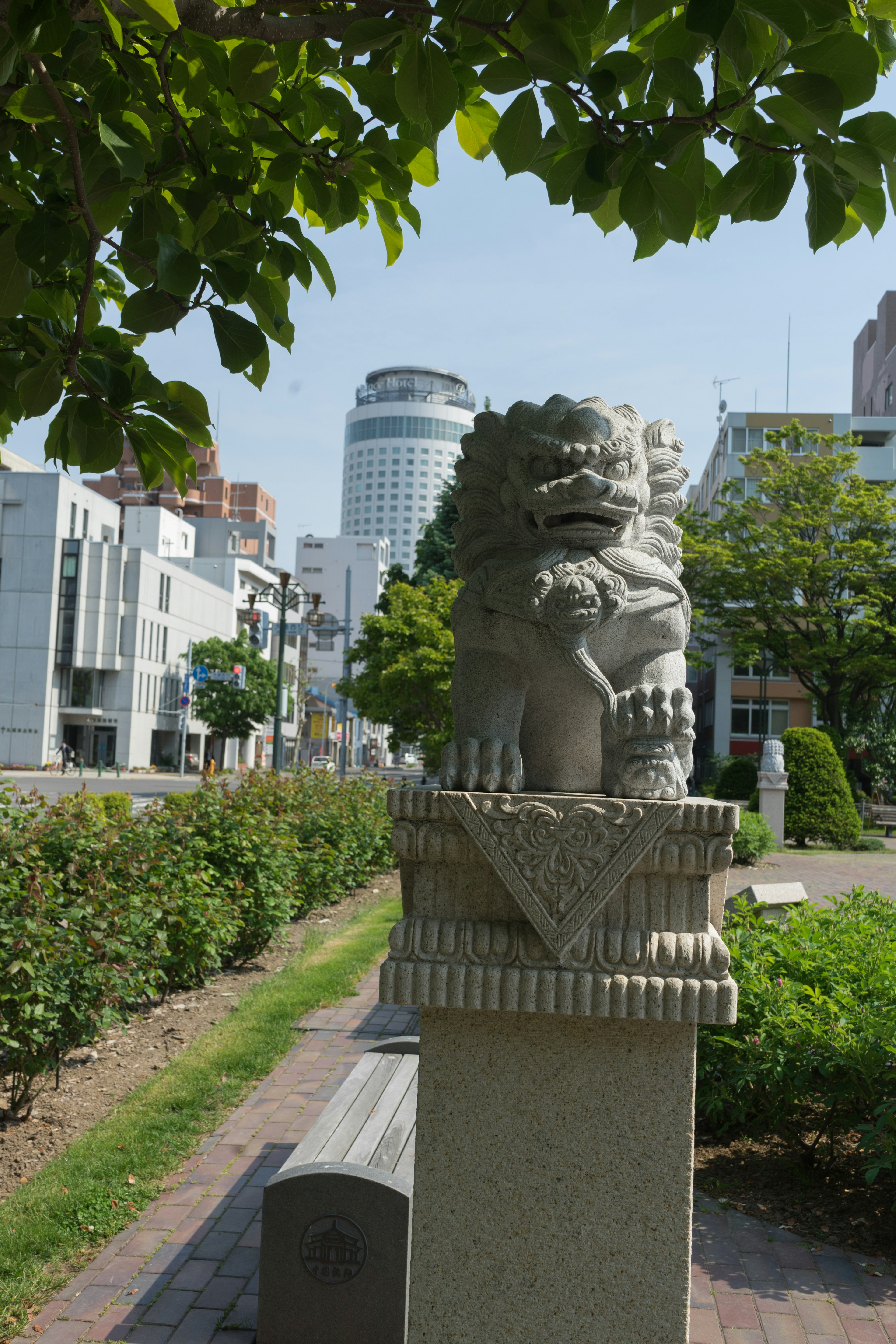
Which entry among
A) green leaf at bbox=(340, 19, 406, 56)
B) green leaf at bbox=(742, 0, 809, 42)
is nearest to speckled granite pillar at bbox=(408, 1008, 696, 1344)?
green leaf at bbox=(742, 0, 809, 42)

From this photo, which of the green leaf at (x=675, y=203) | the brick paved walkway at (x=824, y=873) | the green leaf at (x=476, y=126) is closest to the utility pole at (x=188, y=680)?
the brick paved walkway at (x=824, y=873)

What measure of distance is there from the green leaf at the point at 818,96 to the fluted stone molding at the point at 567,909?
157cm

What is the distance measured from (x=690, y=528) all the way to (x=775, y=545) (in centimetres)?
303


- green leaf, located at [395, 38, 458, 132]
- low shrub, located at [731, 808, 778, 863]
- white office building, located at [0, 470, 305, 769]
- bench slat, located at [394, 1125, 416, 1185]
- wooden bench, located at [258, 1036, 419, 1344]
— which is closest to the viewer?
green leaf, located at [395, 38, 458, 132]

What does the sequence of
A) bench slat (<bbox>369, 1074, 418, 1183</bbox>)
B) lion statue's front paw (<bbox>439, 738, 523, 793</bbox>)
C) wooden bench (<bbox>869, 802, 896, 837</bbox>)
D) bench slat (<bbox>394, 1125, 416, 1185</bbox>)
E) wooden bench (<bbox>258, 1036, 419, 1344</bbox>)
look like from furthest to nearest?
wooden bench (<bbox>869, 802, 896, 837</bbox>)
bench slat (<bbox>369, 1074, 418, 1183</bbox>)
bench slat (<bbox>394, 1125, 416, 1185</bbox>)
wooden bench (<bbox>258, 1036, 419, 1344</bbox>)
lion statue's front paw (<bbox>439, 738, 523, 793</bbox>)

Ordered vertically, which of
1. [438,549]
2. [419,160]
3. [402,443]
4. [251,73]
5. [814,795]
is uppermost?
[402,443]

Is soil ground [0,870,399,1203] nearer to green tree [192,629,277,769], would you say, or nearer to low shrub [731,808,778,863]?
low shrub [731,808,778,863]

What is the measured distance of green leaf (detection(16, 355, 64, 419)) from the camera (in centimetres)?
287

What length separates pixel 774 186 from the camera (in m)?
2.58

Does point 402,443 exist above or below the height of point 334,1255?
above

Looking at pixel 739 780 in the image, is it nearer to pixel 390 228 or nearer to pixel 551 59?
pixel 390 228

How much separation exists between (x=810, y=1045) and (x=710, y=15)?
13.3 ft

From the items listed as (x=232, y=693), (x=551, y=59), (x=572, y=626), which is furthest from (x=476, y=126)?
(x=232, y=693)

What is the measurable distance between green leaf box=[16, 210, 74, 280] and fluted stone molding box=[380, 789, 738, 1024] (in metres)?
1.72
